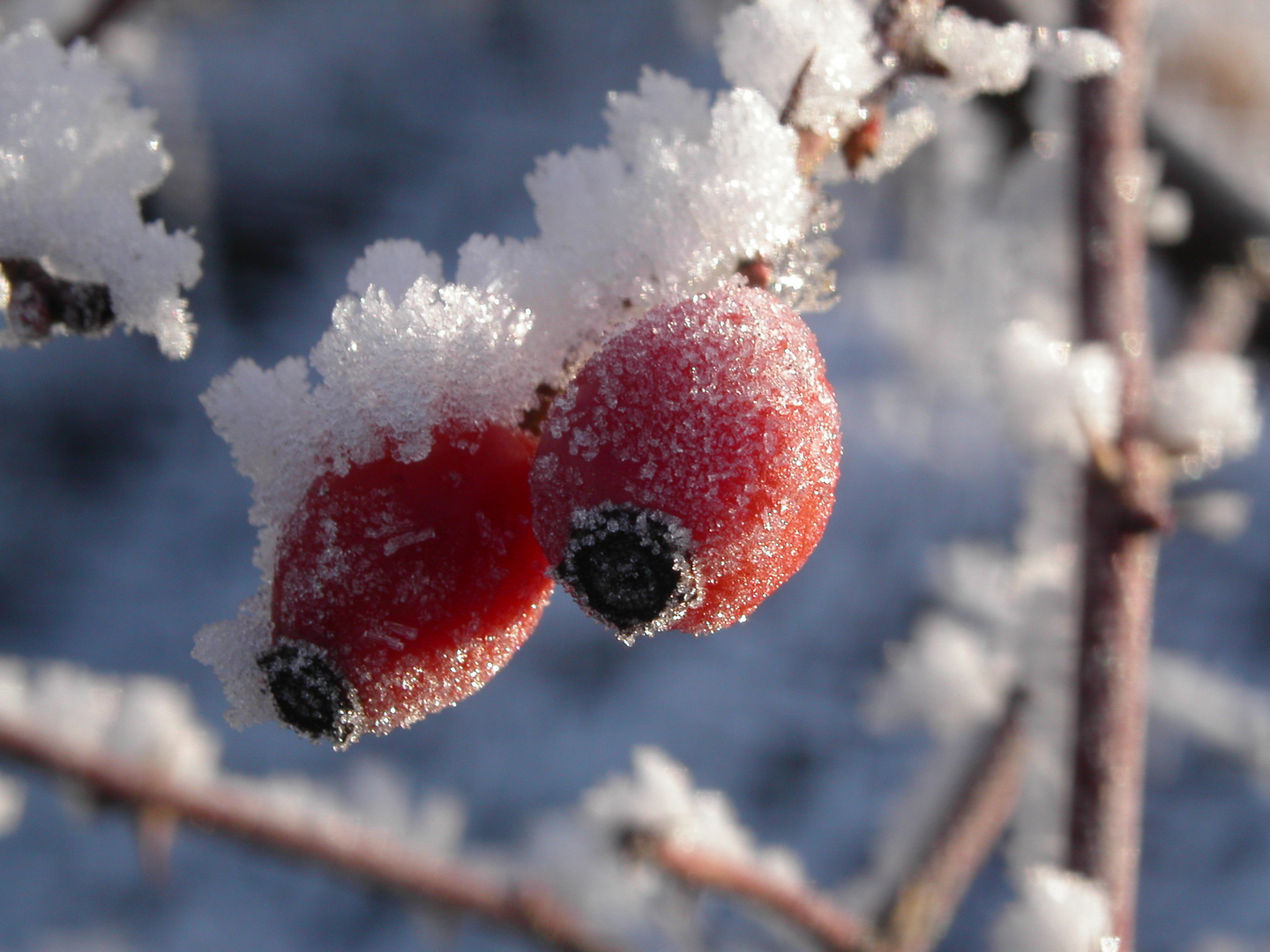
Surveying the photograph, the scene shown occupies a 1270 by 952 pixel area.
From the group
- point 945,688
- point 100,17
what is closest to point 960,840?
point 945,688

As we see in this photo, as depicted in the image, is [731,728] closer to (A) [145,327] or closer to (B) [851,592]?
(B) [851,592]

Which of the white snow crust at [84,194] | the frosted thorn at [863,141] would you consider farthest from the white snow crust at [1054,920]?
the white snow crust at [84,194]

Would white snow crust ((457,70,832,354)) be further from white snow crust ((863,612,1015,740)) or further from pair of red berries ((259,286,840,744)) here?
white snow crust ((863,612,1015,740))

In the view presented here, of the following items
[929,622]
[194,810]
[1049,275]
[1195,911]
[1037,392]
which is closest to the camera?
[1037,392]

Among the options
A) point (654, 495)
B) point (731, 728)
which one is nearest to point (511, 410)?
point (654, 495)

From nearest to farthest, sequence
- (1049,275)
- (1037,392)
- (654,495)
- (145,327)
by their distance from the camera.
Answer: (654,495), (145,327), (1037,392), (1049,275)
